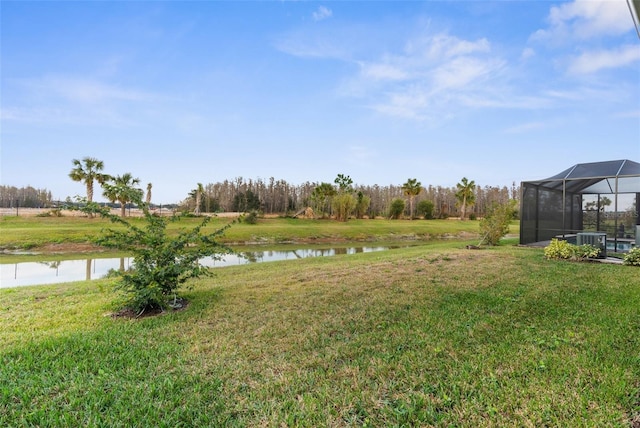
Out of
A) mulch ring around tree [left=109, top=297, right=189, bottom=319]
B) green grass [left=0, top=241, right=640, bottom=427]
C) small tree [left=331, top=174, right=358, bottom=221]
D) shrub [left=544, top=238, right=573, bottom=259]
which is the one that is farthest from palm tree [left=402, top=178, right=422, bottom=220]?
mulch ring around tree [left=109, top=297, right=189, bottom=319]

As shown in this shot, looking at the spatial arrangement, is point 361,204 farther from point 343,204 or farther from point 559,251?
point 559,251

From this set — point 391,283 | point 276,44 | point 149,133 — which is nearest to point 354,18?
point 276,44

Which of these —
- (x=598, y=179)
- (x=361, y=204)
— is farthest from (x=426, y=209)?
(x=598, y=179)

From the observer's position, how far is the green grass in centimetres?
205

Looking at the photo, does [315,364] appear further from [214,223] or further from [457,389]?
[214,223]

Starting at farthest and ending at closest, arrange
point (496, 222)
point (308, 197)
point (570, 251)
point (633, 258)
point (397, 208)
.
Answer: point (308, 197), point (397, 208), point (496, 222), point (570, 251), point (633, 258)

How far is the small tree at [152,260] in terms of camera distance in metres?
4.23

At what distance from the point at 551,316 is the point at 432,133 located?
14.2 meters

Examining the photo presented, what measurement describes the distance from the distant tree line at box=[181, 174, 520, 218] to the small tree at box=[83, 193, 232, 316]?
2951 cm

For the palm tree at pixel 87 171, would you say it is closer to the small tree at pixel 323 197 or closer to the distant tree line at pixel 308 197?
the distant tree line at pixel 308 197

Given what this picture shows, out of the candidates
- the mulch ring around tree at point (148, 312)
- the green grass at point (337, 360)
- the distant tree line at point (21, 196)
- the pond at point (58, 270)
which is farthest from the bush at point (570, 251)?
the distant tree line at point (21, 196)

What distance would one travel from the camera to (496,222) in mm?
12000

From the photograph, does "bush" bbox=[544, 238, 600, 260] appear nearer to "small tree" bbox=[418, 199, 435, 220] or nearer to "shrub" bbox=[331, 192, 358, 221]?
"shrub" bbox=[331, 192, 358, 221]

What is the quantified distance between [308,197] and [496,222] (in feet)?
A: 93.1
